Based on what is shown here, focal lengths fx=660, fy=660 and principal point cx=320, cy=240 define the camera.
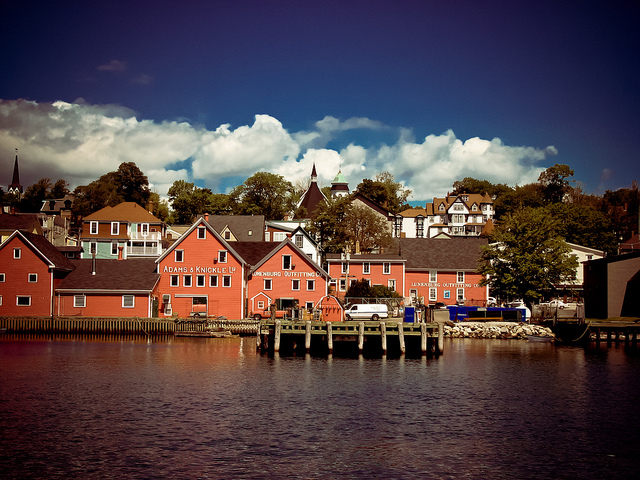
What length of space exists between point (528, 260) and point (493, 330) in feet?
31.1

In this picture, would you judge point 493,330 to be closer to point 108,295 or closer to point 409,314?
point 409,314

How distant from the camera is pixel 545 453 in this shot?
28.6m

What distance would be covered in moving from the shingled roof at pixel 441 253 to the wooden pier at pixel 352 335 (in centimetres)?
3111

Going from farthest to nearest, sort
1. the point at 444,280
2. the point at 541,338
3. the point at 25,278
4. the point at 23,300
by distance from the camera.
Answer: the point at 444,280, the point at 25,278, the point at 23,300, the point at 541,338

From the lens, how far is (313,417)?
111ft

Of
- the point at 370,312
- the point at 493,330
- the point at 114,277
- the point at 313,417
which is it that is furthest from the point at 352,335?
the point at 114,277

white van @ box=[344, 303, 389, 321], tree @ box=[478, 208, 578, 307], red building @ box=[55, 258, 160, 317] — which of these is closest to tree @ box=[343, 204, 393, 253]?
tree @ box=[478, 208, 578, 307]

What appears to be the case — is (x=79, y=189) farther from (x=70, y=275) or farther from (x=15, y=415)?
(x=15, y=415)

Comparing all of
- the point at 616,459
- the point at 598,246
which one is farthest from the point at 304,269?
the point at 598,246

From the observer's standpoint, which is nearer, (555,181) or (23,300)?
(23,300)

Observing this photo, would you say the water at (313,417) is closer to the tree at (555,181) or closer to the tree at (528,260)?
the tree at (528,260)

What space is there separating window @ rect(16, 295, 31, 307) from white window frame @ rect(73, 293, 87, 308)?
5.15 meters

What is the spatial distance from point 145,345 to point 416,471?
138 ft

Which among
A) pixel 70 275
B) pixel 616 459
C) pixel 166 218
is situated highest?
pixel 166 218
